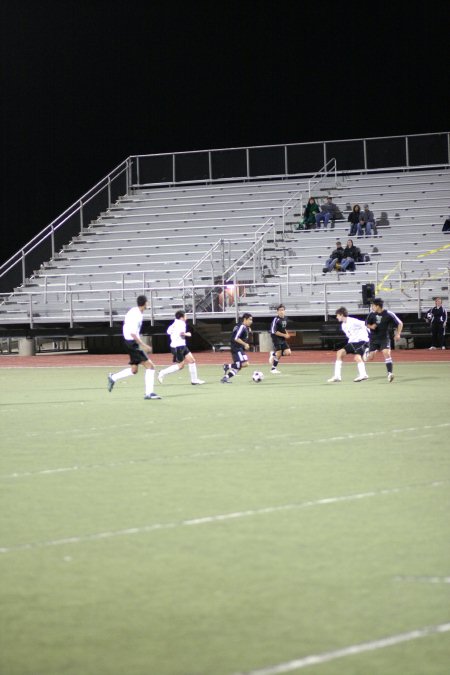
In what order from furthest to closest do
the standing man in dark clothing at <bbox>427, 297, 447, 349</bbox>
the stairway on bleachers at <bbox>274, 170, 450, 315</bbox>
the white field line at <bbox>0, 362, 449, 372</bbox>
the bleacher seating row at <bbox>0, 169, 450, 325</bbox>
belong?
the bleacher seating row at <bbox>0, 169, 450, 325</bbox> → the stairway on bleachers at <bbox>274, 170, 450, 315</bbox> → the standing man in dark clothing at <bbox>427, 297, 447, 349</bbox> → the white field line at <bbox>0, 362, 449, 372</bbox>

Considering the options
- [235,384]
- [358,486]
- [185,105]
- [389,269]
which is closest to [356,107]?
[185,105]

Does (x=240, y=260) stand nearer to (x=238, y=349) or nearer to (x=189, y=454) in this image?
(x=238, y=349)

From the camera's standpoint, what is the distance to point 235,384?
2427 cm

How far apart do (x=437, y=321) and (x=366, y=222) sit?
7956 millimetres

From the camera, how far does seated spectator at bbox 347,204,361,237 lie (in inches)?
1622

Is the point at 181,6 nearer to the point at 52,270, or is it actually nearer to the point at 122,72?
the point at 122,72

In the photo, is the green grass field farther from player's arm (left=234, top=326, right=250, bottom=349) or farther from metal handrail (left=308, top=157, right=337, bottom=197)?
metal handrail (left=308, top=157, right=337, bottom=197)

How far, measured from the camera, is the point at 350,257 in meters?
38.8

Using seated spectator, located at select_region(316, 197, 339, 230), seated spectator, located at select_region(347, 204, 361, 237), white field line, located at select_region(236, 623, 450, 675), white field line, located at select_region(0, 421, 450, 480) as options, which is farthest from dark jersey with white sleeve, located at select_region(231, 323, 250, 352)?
white field line, located at select_region(236, 623, 450, 675)

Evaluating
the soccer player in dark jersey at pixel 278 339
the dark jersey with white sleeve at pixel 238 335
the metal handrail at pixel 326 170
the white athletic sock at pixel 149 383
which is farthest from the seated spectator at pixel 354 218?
the white athletic sock at pixel 149 383

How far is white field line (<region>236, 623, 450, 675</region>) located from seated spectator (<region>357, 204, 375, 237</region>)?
36491 mm

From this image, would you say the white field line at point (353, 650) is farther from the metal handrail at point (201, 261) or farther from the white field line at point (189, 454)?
the metal handrail at point (201, 261)

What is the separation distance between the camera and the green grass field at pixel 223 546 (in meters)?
5.21

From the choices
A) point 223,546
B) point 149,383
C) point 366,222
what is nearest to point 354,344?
point 149,383
